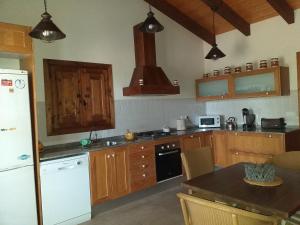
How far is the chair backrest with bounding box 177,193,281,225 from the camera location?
1204mm

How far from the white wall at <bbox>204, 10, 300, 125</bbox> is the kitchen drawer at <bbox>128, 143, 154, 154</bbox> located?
2.07 m

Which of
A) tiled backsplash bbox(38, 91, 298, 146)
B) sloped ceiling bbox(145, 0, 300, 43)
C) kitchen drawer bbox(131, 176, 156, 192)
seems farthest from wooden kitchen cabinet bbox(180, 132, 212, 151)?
sloped ceiling bbox(145, 0, 300, 43)

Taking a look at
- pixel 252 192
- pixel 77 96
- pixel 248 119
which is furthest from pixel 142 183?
pixel 248 119

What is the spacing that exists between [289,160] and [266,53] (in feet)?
8.10

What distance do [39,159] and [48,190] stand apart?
1.13 feet

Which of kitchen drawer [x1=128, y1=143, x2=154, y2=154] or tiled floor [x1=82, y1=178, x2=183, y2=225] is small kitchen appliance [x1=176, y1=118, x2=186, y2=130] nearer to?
kitchen drawer [x1=128, y1=143, x2=154, y2=154]

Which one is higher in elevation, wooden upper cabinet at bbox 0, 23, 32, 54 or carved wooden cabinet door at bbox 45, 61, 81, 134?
wooden upper cabinet at bbox 0, 23, 32, 54

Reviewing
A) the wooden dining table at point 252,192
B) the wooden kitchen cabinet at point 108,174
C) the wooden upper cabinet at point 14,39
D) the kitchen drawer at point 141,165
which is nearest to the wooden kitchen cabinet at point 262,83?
the kitchen drawer at point 141,165

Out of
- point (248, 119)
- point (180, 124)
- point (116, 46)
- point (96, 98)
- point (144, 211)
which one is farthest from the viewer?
point (180, 124)

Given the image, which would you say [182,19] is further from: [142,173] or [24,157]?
[24,157]

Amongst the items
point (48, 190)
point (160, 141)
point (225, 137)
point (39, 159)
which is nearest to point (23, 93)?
point (39, 159)

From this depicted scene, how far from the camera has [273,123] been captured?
402 cm

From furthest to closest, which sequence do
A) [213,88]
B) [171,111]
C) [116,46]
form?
[213,88]
[171,111]
[116,46]

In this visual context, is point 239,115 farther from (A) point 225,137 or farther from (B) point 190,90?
(B) point 190,90
